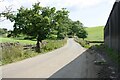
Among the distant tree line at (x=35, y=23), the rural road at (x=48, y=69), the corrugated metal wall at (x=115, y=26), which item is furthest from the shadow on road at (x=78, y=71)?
the distant tree line at (x=35, y=23)

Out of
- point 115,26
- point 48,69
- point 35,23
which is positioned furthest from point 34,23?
point 48,69

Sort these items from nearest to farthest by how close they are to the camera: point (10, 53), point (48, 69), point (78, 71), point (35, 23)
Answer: point (78, 71) < point (48, 69) < point (10, 53) < point (35, 23)

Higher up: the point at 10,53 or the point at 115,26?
the point at 115,26

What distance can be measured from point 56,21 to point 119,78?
32.9 m

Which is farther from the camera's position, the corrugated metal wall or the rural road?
→ the corrugated metal wall

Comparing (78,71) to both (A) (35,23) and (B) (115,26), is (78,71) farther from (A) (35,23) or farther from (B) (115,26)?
(A) (35,23)

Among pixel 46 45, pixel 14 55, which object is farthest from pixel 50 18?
pixel 14 55

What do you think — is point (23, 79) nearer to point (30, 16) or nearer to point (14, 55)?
point (14, 55)

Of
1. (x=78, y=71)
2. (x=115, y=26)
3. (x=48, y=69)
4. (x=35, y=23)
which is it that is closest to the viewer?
(x=78, y=71)

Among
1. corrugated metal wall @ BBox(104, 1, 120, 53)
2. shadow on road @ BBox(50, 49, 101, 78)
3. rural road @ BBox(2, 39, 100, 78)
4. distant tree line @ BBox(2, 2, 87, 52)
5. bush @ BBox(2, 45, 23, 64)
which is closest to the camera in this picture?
shadow on road @ BBox(50, 49, 101, 78)

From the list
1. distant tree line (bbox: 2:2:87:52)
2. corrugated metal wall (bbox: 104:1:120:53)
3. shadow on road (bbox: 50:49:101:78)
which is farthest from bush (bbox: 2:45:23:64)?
distant tree line (bbox: 2:2:87:52)

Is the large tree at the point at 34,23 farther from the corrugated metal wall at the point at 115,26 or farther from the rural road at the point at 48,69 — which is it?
the rural road at the point at 48,69

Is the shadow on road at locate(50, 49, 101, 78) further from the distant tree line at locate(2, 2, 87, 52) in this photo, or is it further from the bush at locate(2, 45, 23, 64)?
the distant tree line at locate(2, 2, 87, 52)

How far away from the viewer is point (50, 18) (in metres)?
42.8
